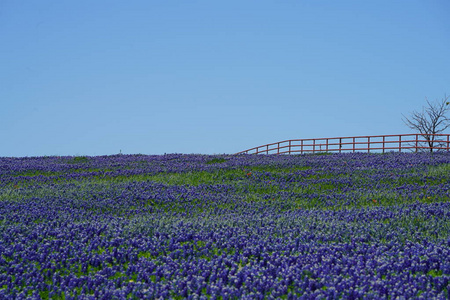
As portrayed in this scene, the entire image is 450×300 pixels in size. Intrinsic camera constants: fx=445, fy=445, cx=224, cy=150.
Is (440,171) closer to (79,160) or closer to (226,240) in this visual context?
(226,240)

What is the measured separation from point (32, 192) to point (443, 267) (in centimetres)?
1154

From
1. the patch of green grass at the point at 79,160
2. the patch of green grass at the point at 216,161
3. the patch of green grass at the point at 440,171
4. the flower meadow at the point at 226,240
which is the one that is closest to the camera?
the flower meadow at the point at 226,240

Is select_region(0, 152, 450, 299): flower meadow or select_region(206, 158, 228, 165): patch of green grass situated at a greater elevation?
select_region(206, 158, 228, 165): patch of green grass

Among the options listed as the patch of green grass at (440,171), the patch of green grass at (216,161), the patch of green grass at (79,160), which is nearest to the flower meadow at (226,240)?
the patch of green grass at (440,171)

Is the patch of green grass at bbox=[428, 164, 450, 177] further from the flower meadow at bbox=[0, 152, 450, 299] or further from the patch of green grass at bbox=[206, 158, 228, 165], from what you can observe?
the patch of green grass at bbox=[206, 158, 228, 165]

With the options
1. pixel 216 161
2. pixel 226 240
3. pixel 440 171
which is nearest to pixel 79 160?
pixel 216 161

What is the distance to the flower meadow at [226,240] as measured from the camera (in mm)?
5512

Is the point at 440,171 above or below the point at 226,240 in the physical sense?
above

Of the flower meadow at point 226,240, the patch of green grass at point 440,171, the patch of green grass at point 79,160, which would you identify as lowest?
the flower meadow at point 226,240

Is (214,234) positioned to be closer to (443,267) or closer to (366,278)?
(366,278)

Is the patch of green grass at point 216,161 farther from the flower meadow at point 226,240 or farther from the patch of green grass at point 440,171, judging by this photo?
the patch of green grass at point 440,171

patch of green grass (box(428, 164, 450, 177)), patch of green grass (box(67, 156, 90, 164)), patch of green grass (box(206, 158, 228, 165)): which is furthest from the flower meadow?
patch of green grass (box(67, 156, 90, 164))

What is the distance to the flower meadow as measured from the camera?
551 cm

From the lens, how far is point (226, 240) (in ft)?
24.3
